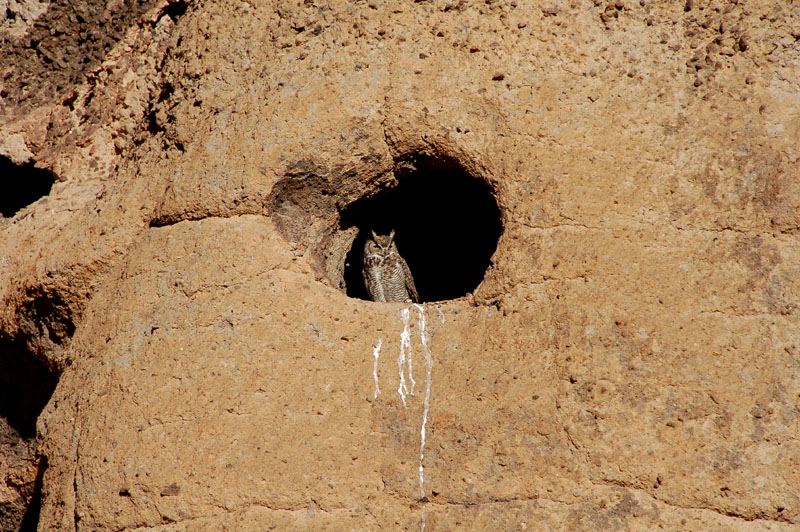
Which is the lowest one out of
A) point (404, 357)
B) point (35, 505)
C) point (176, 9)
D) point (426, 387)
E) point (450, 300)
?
point (35, 505)

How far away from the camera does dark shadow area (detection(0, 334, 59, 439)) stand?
17.3ft

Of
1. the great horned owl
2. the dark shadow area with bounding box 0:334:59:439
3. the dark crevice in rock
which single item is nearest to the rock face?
the dark shadow area with bounding box 0:334:59:439

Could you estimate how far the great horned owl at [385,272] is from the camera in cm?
571

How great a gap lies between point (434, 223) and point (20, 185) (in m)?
3.13

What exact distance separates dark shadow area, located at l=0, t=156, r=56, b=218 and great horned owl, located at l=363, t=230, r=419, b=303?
238cm

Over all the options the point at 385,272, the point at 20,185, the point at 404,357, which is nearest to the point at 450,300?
the point at 404,357

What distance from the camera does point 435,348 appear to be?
4.02 metres

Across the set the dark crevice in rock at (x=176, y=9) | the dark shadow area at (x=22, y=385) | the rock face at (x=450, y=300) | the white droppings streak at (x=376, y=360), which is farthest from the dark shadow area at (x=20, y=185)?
the white droppings streak at (x=376, y=360)

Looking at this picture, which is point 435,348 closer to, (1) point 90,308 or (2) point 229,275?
(2) point 229,275

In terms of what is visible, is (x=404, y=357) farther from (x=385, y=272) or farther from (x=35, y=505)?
(x=35, y=505)

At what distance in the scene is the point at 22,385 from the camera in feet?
18.1

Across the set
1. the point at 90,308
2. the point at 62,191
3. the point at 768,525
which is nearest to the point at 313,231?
the point at 90,308

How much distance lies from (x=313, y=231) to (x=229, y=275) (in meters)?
0.67

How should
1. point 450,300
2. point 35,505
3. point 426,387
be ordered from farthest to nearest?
point 35,505
point 450,300
point 426,387
